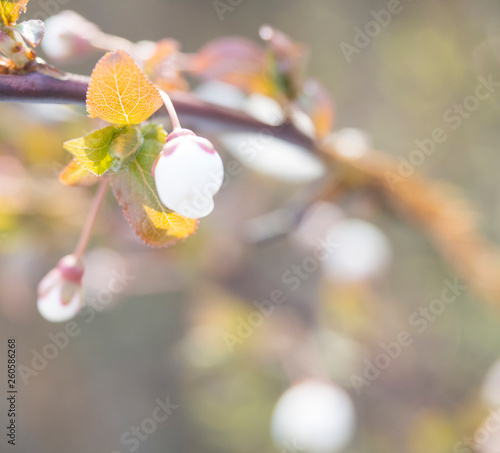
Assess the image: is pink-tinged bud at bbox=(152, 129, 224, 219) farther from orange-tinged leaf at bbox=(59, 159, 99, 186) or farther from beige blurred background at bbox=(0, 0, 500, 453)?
beige blurred background at bbox=(0, 0, 500, 453)

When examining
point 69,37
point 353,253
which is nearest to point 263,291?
point 353,253

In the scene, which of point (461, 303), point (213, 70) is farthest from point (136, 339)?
point (213, 70)

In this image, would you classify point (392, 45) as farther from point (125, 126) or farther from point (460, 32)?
point (125, 126)

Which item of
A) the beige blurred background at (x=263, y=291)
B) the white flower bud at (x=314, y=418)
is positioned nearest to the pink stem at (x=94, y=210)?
the beige blurred background at (x=263, y=291)

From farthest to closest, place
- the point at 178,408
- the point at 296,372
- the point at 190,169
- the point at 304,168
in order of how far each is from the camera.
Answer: the point at 178,408
the point at 296,372
the point at 304,168
the point at 190,169

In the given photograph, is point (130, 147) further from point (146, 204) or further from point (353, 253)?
point (353, 253)

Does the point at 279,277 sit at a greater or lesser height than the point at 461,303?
lesser

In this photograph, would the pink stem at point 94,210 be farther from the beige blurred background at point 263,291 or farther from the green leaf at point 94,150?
the beige blurred background at point 263,291
